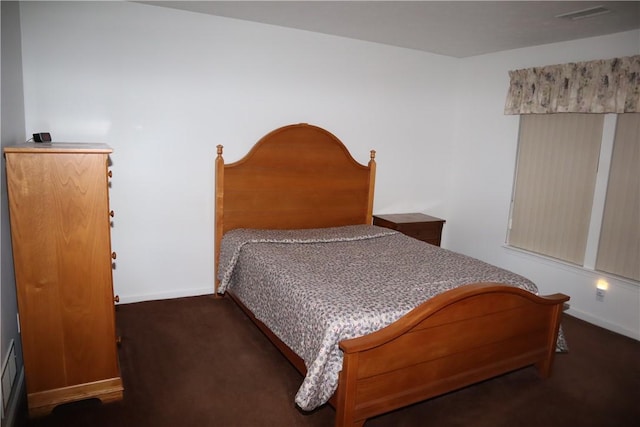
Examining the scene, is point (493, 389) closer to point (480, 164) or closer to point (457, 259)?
point (457, 259)

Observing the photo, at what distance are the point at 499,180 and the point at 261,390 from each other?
3168 mm

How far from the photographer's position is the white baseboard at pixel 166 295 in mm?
3604

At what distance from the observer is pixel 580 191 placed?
3738 mm

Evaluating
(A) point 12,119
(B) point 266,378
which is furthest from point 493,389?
(A) point 12,119

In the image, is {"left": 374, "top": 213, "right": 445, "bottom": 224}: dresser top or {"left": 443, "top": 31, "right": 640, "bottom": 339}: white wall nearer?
{"left": 443, "top": 31, "right": 640, "bottom": 339}: white wall

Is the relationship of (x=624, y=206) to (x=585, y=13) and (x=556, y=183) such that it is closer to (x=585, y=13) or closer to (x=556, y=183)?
(x=556, y=183)

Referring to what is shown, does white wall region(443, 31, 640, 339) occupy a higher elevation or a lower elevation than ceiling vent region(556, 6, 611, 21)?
lower

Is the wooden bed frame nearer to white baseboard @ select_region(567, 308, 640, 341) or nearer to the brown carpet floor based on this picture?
the brown carpet floor

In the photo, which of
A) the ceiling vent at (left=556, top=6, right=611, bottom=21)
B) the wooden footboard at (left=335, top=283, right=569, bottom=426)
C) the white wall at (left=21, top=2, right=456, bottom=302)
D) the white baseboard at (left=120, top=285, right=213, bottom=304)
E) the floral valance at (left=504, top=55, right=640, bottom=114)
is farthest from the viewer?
the white baseboard at (left=120, top=285, right=213, bottom=304)

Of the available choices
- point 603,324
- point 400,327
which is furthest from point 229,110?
point 603,324

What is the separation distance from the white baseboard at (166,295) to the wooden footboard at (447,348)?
2.15 meters

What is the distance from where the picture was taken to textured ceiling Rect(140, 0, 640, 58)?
2.99 m

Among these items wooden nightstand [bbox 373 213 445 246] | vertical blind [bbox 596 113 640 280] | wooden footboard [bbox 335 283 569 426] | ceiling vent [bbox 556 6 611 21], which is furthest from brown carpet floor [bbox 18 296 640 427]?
ceiling vent [bbox 556 6 611 21]

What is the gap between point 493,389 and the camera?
8.63 feet
